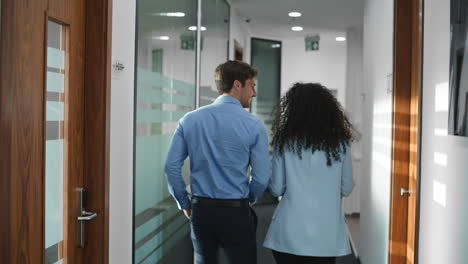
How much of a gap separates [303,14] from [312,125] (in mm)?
4987

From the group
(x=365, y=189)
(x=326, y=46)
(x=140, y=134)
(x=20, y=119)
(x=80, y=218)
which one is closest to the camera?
(x=20, y=119)

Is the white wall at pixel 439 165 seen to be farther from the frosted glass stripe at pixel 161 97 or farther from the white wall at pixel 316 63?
the white wall at pixel 316 63

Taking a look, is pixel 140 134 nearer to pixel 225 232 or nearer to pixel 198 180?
pixel 198 180

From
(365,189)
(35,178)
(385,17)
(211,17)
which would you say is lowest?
(365,189)

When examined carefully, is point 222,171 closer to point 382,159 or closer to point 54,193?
point 54,193

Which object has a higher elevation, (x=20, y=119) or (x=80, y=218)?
(x=20, y=119)

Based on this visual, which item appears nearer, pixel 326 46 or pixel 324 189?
pixel 324 189

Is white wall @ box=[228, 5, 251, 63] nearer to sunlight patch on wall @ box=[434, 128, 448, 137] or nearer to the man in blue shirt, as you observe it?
the man in blue shirt

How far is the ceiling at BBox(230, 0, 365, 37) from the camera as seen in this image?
632 centimetres

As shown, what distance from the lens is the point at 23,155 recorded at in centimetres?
164

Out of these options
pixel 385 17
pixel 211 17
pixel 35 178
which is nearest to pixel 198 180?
pixel 35 178

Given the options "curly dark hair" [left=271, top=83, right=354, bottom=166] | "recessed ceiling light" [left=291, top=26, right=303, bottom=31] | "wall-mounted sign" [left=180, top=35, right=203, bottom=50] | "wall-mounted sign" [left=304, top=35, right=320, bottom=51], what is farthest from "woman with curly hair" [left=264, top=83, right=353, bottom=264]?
"wall-mounted sign" [left=304, top=35, right=320, bottom=51]

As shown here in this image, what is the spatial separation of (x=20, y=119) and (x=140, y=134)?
129 cm

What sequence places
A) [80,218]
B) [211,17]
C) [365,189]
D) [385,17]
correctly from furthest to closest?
[211,17] < [365,189] < [385,17] < [80,218]
